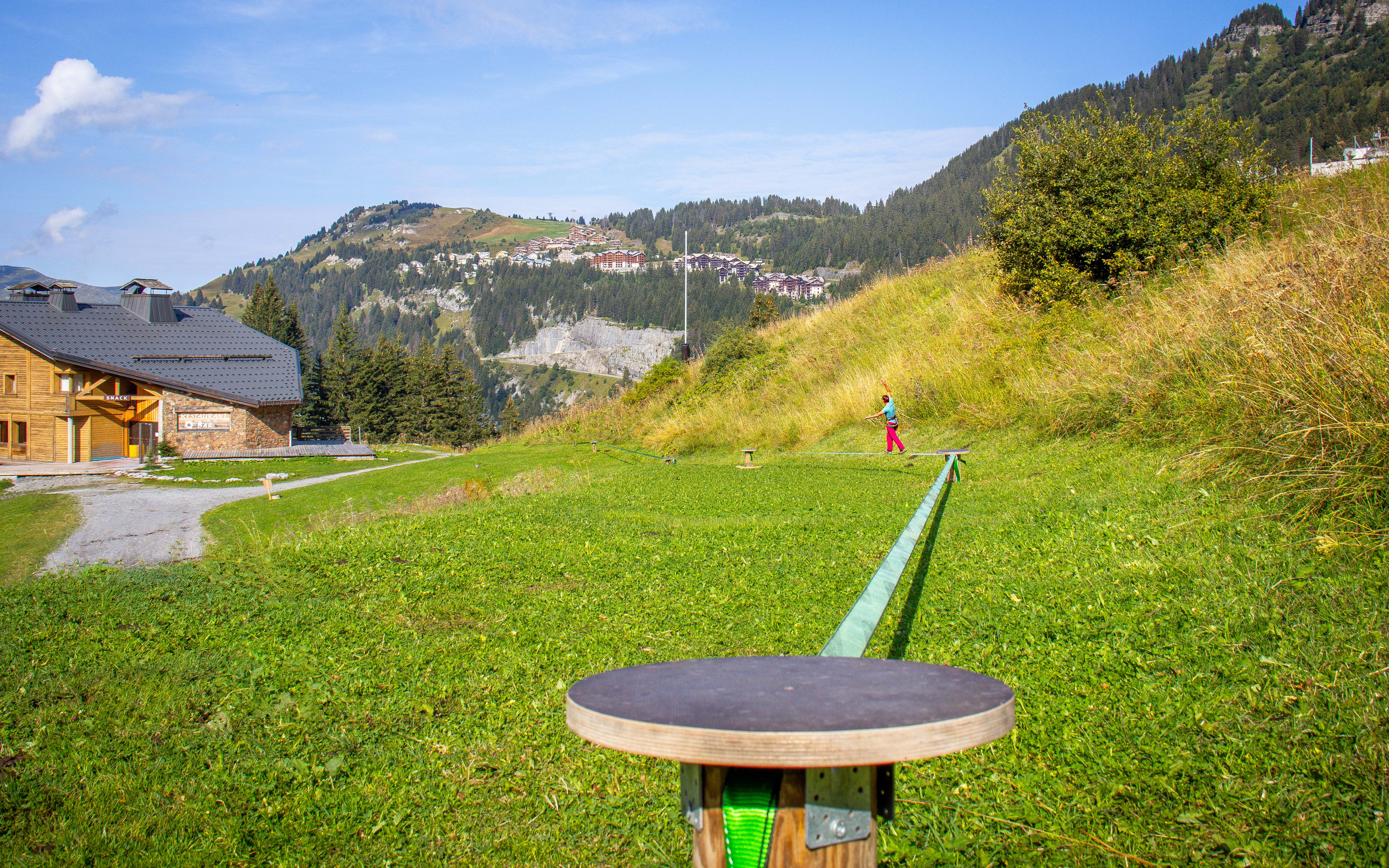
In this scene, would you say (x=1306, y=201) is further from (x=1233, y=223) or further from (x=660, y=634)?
(x=660, y=634)

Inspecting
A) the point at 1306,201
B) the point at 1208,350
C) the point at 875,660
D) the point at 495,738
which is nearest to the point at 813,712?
the point at 875,660

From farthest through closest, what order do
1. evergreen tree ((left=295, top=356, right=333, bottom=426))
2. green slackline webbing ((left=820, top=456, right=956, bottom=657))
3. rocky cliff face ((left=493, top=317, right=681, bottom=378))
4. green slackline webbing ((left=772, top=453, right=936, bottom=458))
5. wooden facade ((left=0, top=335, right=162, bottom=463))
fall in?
rocky cliff face ((left=493, top=317, right=681, bottom=378)) → evergreen tree ((left=295, top=356, right=333, bottom=426)) → wooden facade ((left=0, top=335, right=162, bottom=463)) → green slackline webbing ((left=772, top=453, right=936, bottom=458)) → green slackline webbing ((left=820, top=456, right=956, bottom=657))

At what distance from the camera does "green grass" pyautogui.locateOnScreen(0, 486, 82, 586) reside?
952cm

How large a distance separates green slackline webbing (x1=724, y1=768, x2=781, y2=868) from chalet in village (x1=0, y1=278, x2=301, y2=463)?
1428 inches

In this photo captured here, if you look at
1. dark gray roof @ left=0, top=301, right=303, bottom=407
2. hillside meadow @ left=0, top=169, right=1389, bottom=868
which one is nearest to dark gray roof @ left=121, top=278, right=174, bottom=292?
dark gray roof @ left=0, top=301, right=303, bottom=407

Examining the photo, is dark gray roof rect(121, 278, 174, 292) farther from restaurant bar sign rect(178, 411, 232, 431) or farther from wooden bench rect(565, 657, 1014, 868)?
wooden bench rect(565, 657, 1014, 868)

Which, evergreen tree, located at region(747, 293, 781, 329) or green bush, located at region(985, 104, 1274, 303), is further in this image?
evergreen tree, located at region(747, 293, 781, 329)

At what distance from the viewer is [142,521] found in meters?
14.7

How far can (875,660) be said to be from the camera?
4.58ft

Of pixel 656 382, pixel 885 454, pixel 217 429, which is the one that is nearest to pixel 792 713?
pixel 885 454

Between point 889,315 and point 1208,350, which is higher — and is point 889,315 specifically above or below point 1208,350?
above

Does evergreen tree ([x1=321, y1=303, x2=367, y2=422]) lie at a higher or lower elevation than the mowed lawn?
higher

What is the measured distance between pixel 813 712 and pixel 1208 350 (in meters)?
7.21

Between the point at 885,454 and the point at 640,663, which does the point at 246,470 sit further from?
the point at 640,663
